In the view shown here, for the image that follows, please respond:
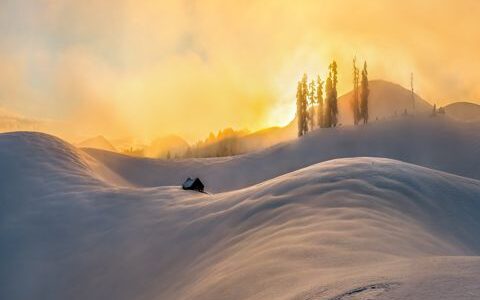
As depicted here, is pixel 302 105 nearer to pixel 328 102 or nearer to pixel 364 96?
pixel 328 102

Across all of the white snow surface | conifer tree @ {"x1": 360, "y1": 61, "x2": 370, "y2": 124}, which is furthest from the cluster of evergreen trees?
the white snow surface

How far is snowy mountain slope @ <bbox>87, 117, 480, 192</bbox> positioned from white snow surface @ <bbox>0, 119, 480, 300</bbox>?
24.2 m

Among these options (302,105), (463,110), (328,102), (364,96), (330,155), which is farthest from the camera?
(463,110)

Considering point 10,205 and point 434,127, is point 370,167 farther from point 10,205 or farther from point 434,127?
point 434,127

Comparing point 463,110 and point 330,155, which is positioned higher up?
point 463,110

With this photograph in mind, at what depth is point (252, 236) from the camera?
41.7ft

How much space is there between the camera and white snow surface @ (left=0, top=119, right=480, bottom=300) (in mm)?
6582

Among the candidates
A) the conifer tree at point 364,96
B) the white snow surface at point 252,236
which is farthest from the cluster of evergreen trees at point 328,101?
the white snow surface at point 252,236

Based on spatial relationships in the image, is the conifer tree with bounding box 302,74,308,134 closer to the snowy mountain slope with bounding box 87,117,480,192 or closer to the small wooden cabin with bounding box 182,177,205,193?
the snowy mountain slope with bounding box 87,117,480,192

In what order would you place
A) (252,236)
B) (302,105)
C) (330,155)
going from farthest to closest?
(302,105) → (330,155) → (252,236)

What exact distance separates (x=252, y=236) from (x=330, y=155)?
51984 millimetres

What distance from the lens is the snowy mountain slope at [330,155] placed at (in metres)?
57.4

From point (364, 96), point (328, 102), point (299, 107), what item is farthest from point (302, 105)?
point (364, 96)

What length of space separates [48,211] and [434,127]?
2313 inches
